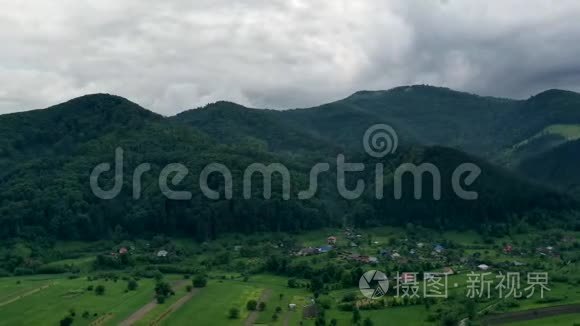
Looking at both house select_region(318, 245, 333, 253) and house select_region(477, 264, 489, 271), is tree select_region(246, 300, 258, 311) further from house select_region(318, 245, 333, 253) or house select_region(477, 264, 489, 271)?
house select_region(477, 264, 489, 271)

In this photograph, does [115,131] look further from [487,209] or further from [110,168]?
[487,209]

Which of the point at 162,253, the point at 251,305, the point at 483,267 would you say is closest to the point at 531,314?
the point at 483,267

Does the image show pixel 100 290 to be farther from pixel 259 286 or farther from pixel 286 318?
pixel 286 318

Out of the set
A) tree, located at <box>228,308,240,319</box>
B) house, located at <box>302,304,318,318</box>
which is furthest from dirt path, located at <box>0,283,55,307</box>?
house, located at <box>302,304,318,318</box>

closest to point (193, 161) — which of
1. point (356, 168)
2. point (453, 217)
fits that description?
point (356, 168)

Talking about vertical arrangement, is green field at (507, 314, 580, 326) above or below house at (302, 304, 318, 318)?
above

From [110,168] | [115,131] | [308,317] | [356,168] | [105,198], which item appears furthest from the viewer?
[356,168]

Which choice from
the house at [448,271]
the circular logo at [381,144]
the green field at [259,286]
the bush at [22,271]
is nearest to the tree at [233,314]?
the green field at [259,286]
